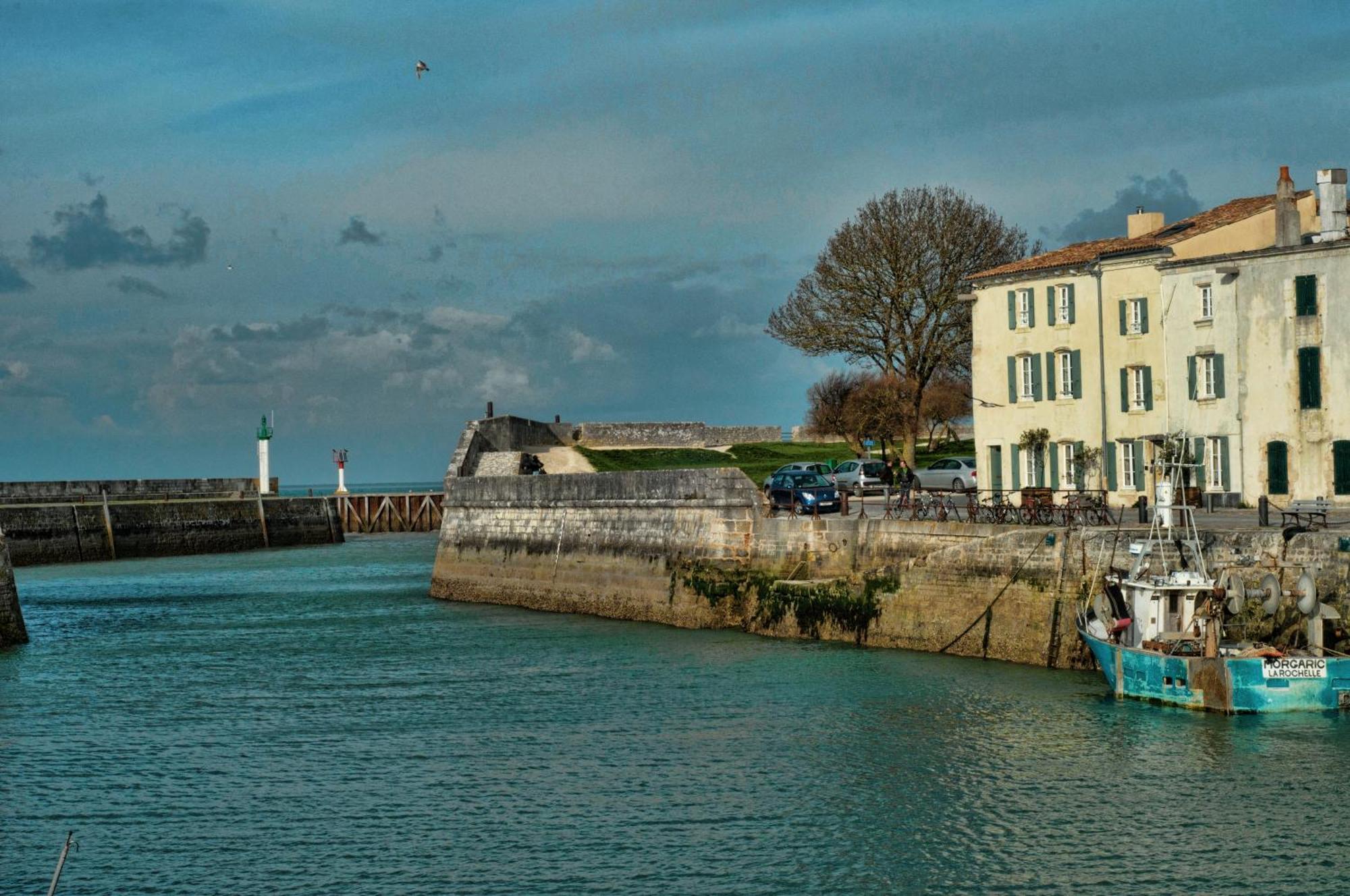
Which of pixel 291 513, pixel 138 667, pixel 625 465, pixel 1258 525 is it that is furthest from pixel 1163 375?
pixel 291 513

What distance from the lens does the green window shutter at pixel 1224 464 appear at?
42.0m

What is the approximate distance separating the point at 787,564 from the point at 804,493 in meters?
6.91

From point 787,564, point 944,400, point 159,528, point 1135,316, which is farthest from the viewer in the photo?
point 944,400

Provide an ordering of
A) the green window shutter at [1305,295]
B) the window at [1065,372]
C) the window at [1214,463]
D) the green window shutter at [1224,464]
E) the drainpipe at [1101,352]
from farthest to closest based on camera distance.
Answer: the window at [1065,372]
the drainpipe at [1101,352]
the window at [1214,463]
the green window shutter at [1224,464]
the green window shutter at [1305,295]

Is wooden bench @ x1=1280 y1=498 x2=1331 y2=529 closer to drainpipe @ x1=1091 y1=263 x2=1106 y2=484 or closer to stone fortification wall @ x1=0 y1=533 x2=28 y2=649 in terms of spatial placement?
drainpipe @ x1=1091 y1=263 x2=1106 y2=484

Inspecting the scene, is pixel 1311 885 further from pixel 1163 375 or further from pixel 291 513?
pixel 291 513

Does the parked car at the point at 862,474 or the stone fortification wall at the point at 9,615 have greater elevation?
the parked car at the point at 862,474

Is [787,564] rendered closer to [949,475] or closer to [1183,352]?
[1183,352]

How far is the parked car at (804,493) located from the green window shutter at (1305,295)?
500 inches

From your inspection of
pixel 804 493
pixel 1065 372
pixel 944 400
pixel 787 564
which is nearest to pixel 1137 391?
pixel 1065 372

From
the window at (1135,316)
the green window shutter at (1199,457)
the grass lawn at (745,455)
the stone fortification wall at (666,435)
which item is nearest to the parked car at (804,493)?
the green window shutter at (1199,457)

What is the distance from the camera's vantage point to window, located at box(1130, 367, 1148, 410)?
152ft

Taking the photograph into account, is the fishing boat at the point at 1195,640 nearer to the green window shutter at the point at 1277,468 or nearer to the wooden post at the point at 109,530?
the green window shutter at the point at 1277,468

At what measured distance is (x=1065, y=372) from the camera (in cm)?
4909
